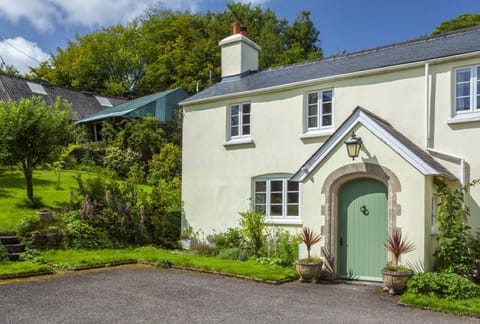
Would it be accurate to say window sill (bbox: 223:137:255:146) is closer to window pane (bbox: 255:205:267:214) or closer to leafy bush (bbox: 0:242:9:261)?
window pane (bbox: 255:205:267:214)

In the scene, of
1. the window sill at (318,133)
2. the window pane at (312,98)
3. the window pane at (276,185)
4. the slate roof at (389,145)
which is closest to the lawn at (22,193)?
the window pane at (276,185)

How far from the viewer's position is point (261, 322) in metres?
7.72

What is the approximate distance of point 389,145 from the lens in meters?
11.1

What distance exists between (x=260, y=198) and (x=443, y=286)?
7444 mm

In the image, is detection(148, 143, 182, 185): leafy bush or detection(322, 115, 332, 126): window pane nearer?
detection(322, 115, 332, 126): window pane

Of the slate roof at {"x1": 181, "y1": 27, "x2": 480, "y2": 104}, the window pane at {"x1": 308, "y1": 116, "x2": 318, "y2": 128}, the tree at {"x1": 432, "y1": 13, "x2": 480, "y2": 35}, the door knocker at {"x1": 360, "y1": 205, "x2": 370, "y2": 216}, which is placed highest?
the tree at {"x1": 432, "y1": 13, "x2": 480, "y2": 35}

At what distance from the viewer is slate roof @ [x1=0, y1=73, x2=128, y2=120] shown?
1411 inches

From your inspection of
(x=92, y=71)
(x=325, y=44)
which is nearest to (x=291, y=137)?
(x=325, y=44)

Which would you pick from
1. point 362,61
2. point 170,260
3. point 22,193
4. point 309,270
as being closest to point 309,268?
point 309,270

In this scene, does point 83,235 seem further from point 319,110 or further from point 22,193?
point 319,110

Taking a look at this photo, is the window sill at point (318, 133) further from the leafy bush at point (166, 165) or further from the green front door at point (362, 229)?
the leafy bush at point (166, 165)

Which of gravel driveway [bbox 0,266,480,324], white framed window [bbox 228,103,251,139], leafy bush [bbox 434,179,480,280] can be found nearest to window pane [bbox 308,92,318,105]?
white framed window [bbox 228,103,251,139]

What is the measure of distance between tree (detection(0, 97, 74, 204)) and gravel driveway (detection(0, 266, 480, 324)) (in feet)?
22.0

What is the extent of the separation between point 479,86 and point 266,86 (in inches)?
266
